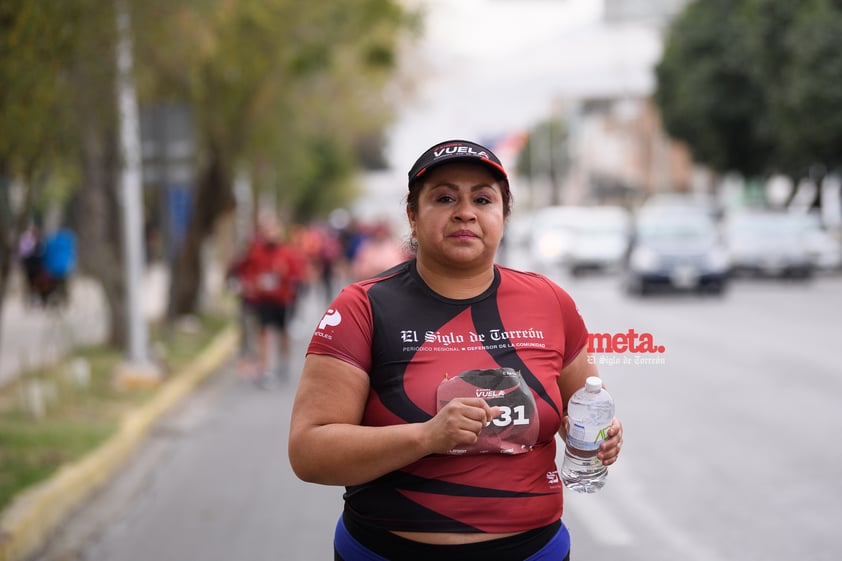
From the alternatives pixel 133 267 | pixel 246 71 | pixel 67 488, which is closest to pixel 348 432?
pixel 67 488

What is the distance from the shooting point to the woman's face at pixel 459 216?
294 cm

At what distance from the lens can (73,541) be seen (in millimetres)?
7215

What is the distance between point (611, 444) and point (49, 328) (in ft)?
67.9

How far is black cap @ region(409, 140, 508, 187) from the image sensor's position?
2918 millimetres

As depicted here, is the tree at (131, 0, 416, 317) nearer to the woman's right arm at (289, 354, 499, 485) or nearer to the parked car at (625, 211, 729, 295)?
the parked car at (625, 211, 729, 295)

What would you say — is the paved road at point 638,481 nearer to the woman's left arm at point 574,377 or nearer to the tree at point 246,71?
the woman's left arm at point 574,377

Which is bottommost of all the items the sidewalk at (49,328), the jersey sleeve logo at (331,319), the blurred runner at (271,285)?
the sidewalk at (49,328)

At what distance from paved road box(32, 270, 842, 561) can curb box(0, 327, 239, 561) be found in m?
0.14

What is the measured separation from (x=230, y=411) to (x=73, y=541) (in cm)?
542

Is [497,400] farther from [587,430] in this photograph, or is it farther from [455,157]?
[455,157]

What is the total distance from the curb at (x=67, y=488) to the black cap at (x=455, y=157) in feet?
14.5

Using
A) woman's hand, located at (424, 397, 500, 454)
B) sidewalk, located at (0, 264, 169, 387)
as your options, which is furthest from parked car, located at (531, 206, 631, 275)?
woman's hand, located at (424, 397, 500, 454)

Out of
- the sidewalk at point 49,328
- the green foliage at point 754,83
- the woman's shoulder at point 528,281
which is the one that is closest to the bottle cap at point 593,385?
the woman's shoulder at point 528,281

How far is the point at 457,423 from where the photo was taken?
2.66 m
